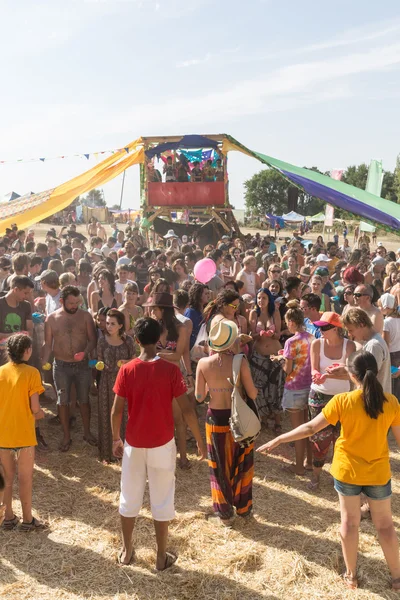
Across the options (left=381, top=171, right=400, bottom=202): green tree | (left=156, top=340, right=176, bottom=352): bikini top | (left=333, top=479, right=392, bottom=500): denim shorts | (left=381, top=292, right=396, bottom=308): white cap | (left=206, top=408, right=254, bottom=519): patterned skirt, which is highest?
(left=381, top=171, right=400, bottom=202): green tree

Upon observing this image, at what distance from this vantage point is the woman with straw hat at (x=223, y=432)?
4199 mm

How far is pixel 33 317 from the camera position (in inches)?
249

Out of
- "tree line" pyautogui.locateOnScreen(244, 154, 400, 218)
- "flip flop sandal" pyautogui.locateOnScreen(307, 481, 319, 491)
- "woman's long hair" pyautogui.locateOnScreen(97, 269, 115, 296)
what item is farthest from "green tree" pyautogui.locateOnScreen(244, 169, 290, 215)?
"flip flop sandal" pyautogui.locateOnScreen(307, 481, 319, 491)

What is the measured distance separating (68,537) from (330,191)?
804 cm

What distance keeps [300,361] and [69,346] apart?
243cm

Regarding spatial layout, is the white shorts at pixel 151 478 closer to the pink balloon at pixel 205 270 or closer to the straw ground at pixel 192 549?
the straw ground at pixel 192 549

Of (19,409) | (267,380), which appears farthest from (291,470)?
(19,409)

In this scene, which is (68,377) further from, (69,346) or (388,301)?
(388,301)

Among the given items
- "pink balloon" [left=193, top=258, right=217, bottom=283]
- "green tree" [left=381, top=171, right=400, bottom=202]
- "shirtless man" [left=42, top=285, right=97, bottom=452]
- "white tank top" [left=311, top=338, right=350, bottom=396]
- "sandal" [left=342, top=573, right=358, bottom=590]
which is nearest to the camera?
"sandal" [left=342, top=573, right=358, bottom=590]

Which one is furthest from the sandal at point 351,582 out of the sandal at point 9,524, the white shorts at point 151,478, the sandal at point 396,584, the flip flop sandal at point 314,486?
the sandal at point 9,524

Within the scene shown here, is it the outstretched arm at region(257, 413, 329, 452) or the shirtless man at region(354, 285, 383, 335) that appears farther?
the shirtless man at region(354, 285, 383, 335)

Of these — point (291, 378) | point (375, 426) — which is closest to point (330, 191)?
point (291, 378)

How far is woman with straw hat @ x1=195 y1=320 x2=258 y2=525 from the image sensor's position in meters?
4.20

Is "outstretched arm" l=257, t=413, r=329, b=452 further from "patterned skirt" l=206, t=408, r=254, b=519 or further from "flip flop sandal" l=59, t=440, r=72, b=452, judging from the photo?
"flip flop sandal" l=59, t=440, r=72, b=452
